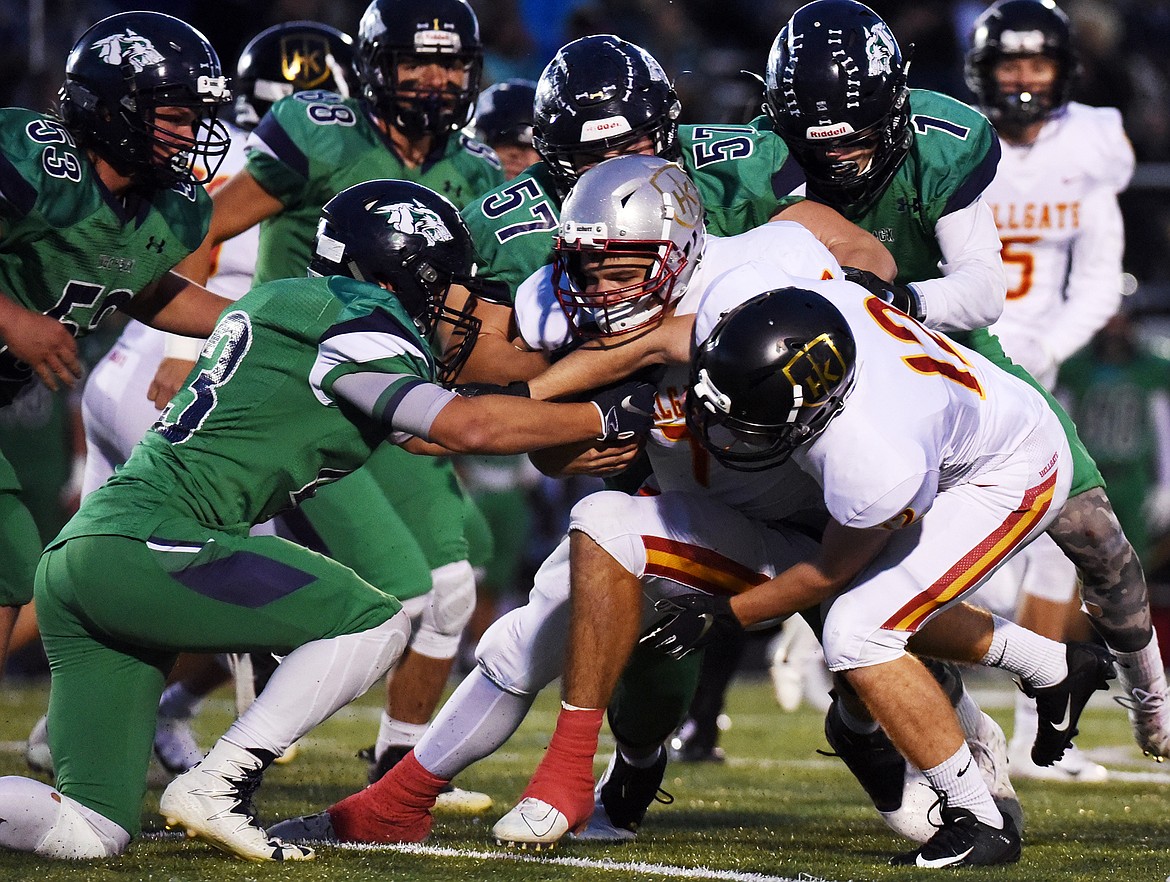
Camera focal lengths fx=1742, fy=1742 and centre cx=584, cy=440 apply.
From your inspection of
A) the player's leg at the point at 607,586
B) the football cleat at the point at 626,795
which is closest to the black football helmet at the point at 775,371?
the player's leg at the point at 607,586

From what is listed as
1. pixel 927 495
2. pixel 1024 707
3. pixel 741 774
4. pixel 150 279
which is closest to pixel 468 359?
pixel 150 279

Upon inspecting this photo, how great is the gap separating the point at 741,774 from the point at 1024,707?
0.98 meters

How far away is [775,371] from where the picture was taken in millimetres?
3396

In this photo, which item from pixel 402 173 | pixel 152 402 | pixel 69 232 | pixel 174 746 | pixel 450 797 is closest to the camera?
pixel 69 232

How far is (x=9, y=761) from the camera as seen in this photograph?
5.41 meters

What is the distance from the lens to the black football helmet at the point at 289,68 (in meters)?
6.03

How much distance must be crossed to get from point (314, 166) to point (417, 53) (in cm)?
47

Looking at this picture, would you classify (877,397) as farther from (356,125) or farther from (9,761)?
(9,761)

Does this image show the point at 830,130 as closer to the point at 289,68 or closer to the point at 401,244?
the point at 401,244

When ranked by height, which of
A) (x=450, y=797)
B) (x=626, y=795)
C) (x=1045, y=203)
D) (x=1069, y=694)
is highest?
(x=1045, y=203)

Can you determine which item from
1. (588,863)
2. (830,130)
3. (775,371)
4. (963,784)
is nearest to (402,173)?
(830,130)

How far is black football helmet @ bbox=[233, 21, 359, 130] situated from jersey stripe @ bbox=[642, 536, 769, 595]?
2.83m

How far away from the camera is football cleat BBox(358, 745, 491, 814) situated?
15.2ft

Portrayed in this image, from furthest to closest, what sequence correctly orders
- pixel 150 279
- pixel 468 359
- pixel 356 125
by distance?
pixel 356 125
pixel 150 279
pixel 468 359
